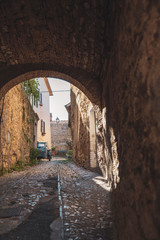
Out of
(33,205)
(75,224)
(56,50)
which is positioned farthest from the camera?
(56,50)

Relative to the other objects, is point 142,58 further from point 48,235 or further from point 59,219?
point 59,219

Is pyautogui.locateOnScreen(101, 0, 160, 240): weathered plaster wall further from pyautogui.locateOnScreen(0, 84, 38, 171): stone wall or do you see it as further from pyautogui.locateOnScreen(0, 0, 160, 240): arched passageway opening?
pyautogui.locateOnScreen(0, 84, 38, 171): stone wall

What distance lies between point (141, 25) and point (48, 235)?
2058mm

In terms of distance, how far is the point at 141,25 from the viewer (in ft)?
3.71

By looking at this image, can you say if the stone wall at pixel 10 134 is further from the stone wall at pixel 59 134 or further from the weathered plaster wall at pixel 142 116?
the stone wall at pixel 59 134

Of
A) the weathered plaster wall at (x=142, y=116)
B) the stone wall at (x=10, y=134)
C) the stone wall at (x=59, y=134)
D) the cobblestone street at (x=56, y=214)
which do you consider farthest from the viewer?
the stone wall at (x=59, y=134)

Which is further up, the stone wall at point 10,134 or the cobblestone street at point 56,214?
the stone wall at point 10,134

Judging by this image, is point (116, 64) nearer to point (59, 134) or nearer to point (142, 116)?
point (142, 116)

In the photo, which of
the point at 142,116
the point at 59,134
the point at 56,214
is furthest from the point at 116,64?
the point at 59,134

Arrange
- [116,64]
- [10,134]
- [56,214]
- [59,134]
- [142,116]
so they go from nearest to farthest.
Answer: [142,116], [116,64], [56,214], [10,134], [59,134]

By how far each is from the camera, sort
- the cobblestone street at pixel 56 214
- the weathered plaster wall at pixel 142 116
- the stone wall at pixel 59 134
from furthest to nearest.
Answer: the stone wall at pixel 59 134, the cobblestone street at pixel 56 214, the weathered plaster wall at pixel 142 116

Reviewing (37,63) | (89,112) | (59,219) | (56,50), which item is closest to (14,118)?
(89,112)

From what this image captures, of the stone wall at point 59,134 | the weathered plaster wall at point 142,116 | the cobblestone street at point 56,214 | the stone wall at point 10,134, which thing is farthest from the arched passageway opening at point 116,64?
the stone wall at point 59,134

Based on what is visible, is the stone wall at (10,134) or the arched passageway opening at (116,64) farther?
the stone wall at (10,134)
